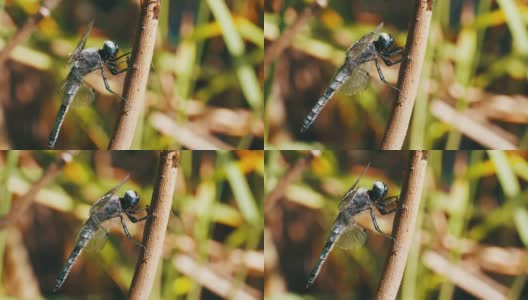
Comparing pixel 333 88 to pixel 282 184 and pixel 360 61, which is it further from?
pixel 282 184

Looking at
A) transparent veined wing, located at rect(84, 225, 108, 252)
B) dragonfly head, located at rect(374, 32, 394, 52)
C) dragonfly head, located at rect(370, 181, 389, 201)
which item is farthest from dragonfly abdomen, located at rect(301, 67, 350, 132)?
transparent veined wing, located at rect(84, 225, 108, 252)

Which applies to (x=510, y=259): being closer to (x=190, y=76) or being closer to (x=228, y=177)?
(x=228, y=177)

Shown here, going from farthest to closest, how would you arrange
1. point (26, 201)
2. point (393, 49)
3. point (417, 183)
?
point (26, 201)
point (393, 49)
point (417, 183)

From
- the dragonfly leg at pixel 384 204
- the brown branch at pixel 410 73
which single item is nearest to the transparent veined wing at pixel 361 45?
the brown branch at pixel 410 73

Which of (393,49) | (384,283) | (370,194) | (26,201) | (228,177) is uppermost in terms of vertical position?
(393,49)

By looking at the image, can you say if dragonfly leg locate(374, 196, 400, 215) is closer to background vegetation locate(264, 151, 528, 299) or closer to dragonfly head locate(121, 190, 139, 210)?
background vegetation locate(264, 151, 528, 299)

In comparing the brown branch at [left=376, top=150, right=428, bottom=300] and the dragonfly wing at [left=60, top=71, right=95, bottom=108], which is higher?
the dragonfly wing at [left=60, top=71, right=95, bottom=108]

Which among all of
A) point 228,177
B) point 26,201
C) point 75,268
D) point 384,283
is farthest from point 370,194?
point 75,268
